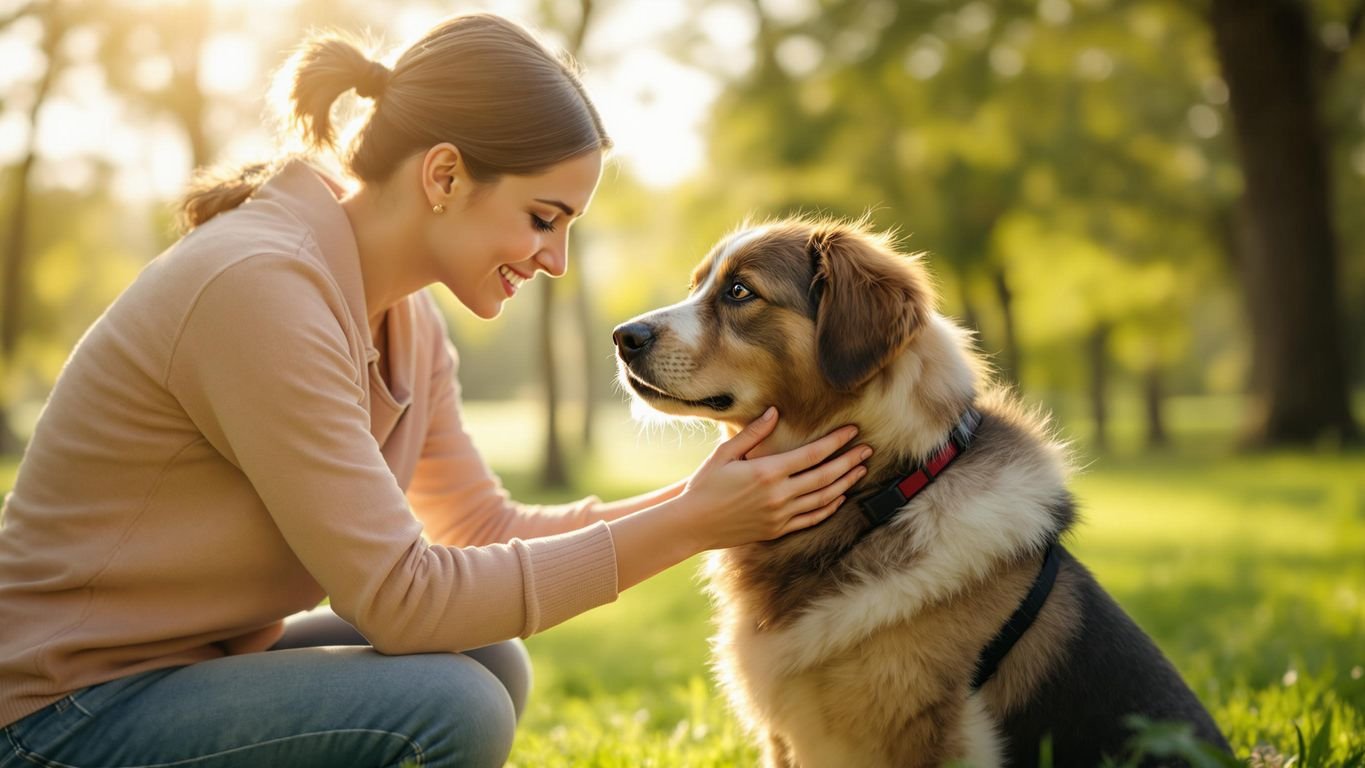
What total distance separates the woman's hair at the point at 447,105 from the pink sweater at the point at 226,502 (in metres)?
0.28

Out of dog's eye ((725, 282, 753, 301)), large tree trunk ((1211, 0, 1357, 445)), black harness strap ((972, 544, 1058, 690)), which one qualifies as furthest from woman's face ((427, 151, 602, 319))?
large tree trunk ((1211, 0, 1357, 445))

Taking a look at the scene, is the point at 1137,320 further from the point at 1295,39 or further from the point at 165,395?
the point at 165,395

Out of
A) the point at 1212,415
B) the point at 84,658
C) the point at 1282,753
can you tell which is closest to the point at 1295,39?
the point at 1282,753

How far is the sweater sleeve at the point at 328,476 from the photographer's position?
7.63ft

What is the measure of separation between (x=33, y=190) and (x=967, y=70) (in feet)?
69.0

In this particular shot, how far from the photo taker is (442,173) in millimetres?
2697

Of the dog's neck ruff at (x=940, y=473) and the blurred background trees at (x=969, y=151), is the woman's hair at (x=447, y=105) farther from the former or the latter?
the blurred background trees at (x=969, y=151)

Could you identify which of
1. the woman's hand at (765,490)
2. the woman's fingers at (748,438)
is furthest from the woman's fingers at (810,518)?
the woman's fingers at (748,438)

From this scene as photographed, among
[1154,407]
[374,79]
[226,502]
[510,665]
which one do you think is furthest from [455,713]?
[1154,407]

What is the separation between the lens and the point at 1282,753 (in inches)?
123

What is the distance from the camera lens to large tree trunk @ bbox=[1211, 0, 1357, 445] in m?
14.4

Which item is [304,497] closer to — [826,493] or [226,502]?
[226,502]

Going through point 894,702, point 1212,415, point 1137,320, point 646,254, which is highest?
point 894,702

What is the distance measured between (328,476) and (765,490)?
102cm
